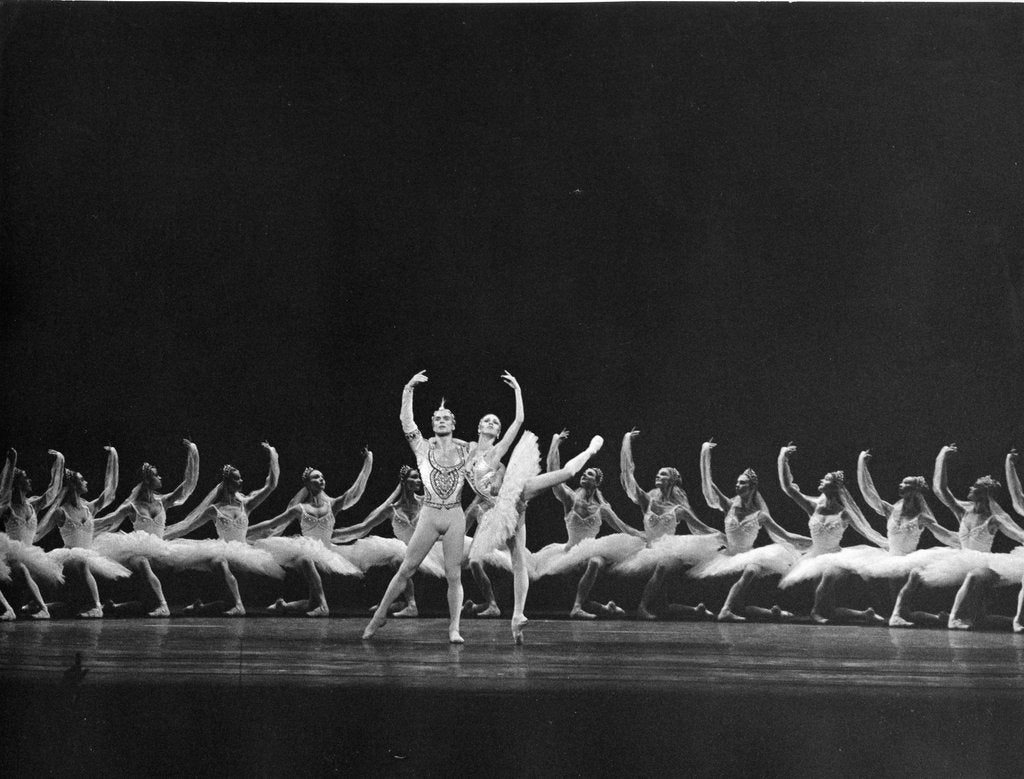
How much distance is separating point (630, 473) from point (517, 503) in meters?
0.77

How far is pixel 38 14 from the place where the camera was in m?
7.05

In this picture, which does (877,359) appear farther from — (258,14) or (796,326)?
(258,14)

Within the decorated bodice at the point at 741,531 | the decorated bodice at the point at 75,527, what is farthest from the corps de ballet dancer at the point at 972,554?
the decorated bodice at the point at 75,527

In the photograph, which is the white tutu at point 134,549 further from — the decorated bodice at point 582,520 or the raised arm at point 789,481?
the raised arm at point 789,481

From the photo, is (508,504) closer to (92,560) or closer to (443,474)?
(443,474)

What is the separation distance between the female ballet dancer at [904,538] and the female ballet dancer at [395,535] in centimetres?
273

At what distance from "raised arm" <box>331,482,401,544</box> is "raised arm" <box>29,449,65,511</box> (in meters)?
1.74

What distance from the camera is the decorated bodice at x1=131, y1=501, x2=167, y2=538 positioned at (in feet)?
23.4

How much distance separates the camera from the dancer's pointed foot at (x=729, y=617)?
7.00 m

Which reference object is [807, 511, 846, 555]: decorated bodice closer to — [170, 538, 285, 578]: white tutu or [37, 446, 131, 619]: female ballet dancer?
[170, 538, 285, 578]: white tutu

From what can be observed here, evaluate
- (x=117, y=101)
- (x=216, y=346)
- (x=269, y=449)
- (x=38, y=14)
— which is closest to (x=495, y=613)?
(x=269, y=449)

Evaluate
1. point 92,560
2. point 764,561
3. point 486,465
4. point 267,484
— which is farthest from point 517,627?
point 92,560

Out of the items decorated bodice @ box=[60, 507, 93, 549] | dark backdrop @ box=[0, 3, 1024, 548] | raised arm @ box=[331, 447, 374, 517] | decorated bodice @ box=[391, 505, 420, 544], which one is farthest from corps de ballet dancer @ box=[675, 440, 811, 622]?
decorated bodice @ box=[60, 507, 93, 549]

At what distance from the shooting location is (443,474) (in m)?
6.71
